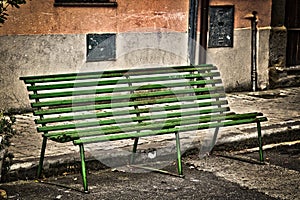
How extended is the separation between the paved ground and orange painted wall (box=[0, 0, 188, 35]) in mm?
1622

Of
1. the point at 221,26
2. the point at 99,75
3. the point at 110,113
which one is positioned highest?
the point at 221,26

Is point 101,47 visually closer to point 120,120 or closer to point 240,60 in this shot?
point 240,60

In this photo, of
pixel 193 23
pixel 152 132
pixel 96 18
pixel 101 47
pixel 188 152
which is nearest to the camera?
pixel 152 132

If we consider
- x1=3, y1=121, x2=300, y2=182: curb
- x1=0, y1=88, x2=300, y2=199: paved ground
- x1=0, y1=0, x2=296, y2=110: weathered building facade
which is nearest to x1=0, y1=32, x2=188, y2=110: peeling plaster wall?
x1=0, y1=0, x2=296, y2=110: weathered building facade

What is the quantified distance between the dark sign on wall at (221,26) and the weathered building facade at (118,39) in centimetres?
3

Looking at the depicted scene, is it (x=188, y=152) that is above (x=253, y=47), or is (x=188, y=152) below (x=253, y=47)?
below

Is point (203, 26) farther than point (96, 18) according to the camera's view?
Yes

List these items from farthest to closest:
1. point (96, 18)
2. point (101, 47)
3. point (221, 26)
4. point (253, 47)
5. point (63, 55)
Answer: point (253, 47), point (221, 26), point (101, 47), point (96, 18), point (63, 55)

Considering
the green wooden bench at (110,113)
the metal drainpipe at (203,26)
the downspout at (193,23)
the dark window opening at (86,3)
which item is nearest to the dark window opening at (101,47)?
the dark window opening at (86,3)

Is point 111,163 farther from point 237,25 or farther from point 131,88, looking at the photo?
point 237,25

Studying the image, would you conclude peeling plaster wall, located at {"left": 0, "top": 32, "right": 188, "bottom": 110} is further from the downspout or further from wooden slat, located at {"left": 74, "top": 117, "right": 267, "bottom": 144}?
wooden slat, located at {"left": 74, "top": 117, "right": 267, "bottom": 144}

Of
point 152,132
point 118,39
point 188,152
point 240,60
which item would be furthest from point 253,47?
point 152,132

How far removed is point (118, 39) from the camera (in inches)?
419

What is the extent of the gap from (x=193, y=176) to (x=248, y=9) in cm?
543
